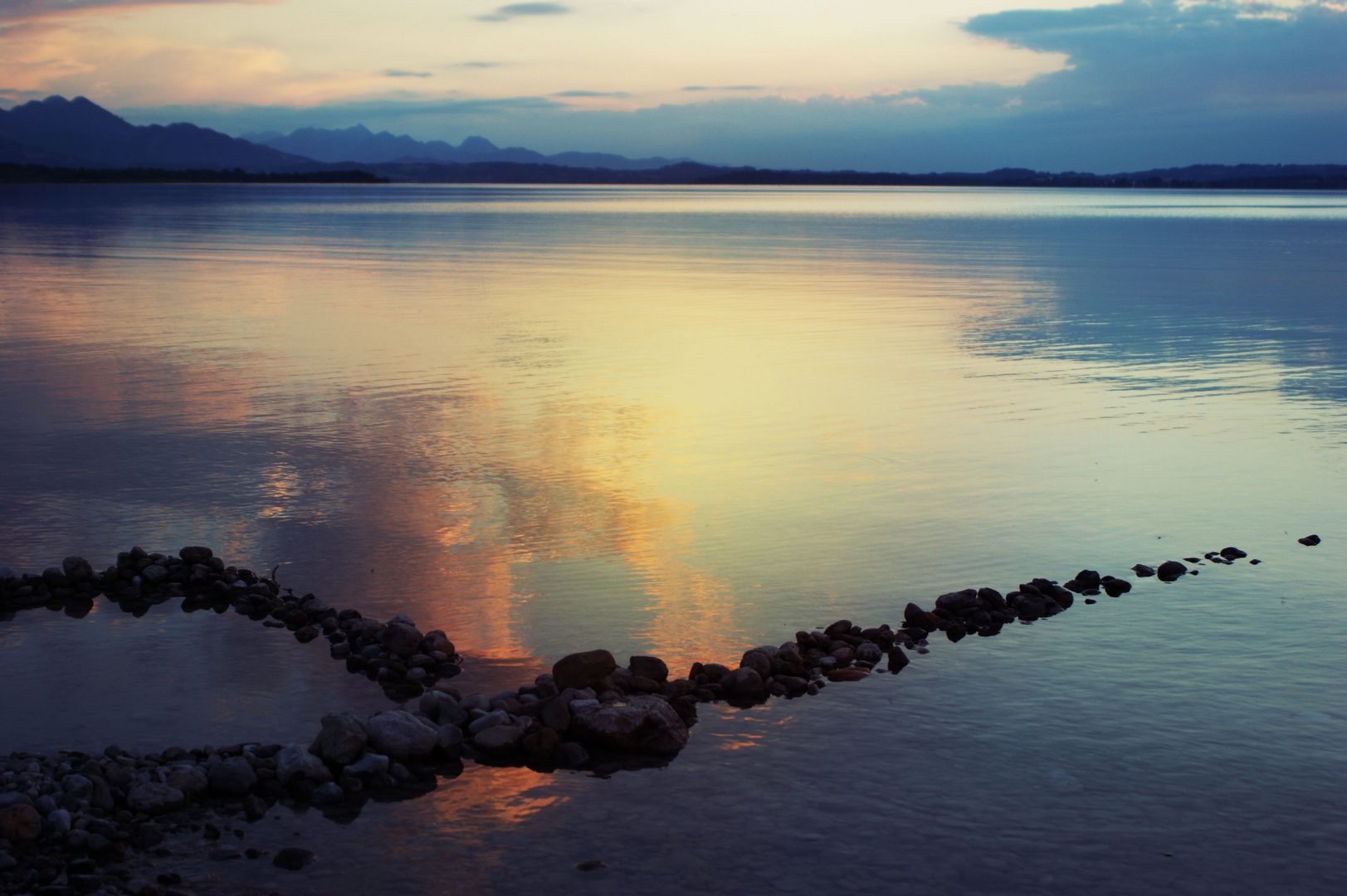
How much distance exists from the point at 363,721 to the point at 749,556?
4976mm

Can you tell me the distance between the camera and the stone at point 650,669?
905cm

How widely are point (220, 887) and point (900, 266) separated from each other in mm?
47962

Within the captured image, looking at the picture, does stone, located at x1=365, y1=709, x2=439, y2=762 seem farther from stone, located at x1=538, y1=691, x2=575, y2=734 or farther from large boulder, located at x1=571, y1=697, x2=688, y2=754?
large boulder, located at x1=571, y1=697, x2=688, y2=754

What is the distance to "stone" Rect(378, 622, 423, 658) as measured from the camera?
9602 millimetres

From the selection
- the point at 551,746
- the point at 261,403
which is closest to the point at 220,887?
the point at 551,746

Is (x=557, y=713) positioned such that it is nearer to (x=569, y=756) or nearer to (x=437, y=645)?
(x=569, y=756)

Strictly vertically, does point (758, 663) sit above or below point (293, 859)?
above

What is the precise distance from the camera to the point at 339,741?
785 cm

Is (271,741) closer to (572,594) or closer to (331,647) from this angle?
(331,647)

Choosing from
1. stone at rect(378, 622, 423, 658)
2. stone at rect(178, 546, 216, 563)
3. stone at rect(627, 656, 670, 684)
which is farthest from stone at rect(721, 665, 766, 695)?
stone at rect(178, 546, 216, 563)

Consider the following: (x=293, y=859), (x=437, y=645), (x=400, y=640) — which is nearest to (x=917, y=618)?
(x=437, y=645)

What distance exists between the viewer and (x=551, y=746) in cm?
822

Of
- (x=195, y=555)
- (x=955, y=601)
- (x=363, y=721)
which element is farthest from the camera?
(x=195, y=555)

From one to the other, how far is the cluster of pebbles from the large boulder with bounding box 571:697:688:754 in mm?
12
